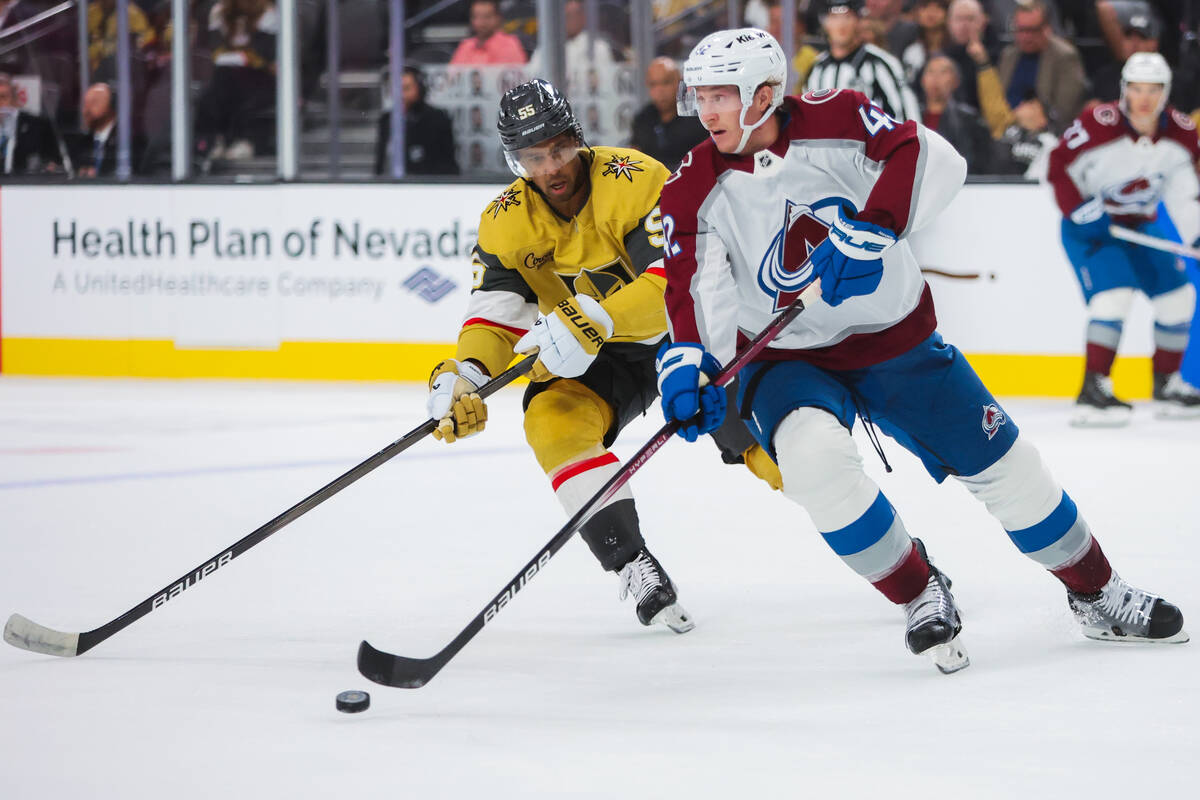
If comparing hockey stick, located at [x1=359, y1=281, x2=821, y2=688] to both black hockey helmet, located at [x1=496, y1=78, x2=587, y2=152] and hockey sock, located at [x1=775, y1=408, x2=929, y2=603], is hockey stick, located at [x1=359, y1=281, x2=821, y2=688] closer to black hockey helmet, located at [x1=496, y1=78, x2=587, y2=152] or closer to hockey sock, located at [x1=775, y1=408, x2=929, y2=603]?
hockey sock, located at [x1=775, y1=408, x2=929, y2=603]

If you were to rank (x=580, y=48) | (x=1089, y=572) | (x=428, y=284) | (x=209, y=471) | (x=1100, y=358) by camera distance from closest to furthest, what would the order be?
(x=1089, y=572)
(x=209, y=471)
(x=1100, y=358)
(x=428, y=284)
(x=580, y=48)

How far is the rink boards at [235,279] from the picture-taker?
23.5 feet

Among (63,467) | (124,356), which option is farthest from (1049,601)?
(124,356)

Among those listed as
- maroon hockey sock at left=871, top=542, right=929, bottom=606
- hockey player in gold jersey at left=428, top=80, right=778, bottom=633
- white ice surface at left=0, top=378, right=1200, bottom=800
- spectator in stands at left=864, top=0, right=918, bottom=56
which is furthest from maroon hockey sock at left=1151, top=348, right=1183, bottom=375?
maroon hockey sock at left=871, top=542, right=929, bottom=606

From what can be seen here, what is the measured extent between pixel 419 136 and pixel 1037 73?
9.14 feet

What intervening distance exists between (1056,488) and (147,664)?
156 centimetres

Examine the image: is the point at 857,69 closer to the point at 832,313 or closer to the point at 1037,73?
the point at 1037,73

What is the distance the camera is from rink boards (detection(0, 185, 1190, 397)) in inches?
282

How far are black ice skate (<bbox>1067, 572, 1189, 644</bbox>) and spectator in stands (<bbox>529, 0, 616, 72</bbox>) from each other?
488 cm

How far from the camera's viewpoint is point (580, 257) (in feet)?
9.82

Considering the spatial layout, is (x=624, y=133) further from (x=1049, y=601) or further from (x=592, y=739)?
(x=592, y=739)

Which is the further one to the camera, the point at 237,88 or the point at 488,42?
the point at 237,88

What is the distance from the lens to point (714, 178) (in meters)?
2.58

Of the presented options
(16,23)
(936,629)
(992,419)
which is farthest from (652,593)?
(16,23)
